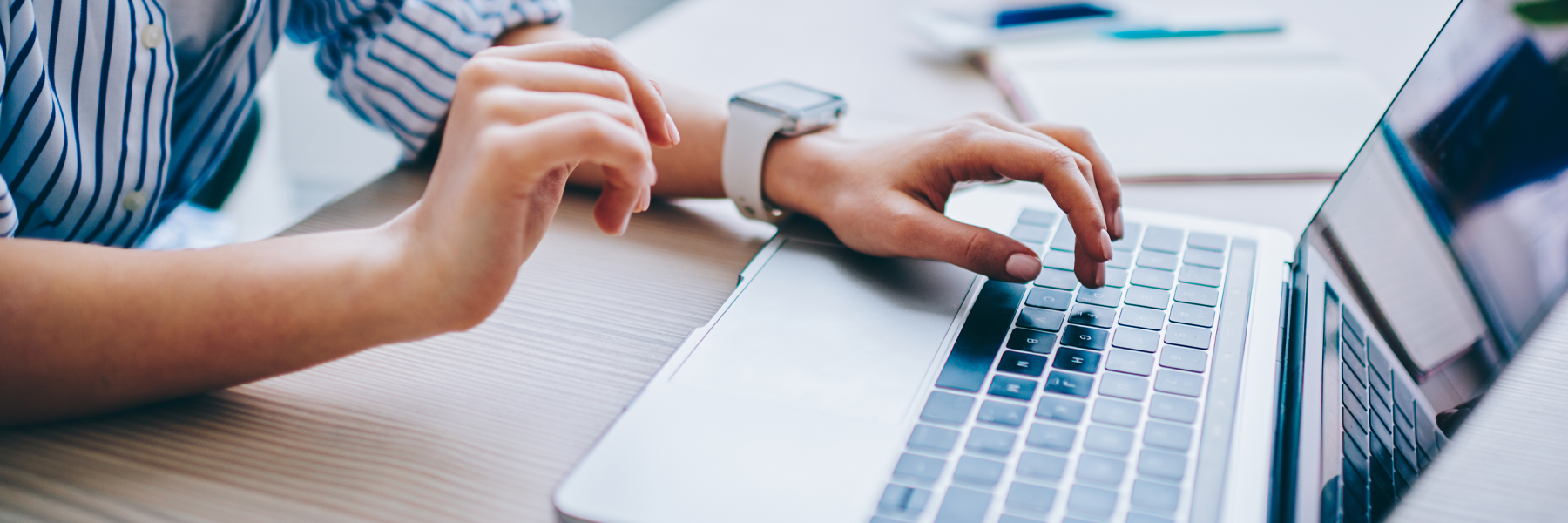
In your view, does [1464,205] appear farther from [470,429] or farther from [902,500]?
[470,429]

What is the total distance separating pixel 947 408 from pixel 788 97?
283mm

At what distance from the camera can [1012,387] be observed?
36cm

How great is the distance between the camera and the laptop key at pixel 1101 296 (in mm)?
441

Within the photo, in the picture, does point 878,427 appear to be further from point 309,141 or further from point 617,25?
point 309,141

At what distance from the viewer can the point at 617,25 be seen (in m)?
1.85

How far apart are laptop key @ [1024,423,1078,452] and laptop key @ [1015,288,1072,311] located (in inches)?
4.2

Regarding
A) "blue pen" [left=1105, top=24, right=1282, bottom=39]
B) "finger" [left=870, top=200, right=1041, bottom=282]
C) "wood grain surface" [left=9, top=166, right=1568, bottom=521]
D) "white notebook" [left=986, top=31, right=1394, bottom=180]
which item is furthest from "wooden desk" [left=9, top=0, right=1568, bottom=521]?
"blue pen" [left=1105, top=24, right=1282, bottom=39]

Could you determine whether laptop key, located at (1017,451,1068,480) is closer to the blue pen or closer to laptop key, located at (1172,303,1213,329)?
laptop key, located at (1172,303,1213,329)

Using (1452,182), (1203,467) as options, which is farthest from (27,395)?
(1452,182)

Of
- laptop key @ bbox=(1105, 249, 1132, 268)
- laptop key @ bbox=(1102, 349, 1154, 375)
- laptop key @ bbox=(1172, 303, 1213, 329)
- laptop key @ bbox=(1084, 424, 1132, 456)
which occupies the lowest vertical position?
laptop key @ bbox=(1084, 424, 1132, 456)

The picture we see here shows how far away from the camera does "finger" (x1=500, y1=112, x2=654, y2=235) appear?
0.30 m

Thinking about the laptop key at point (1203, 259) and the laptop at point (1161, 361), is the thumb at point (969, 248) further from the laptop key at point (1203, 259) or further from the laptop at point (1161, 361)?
the laptop key at point (1203, 259)

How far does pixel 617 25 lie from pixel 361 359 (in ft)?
5.14

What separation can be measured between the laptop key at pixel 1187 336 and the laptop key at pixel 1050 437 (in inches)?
4.0
